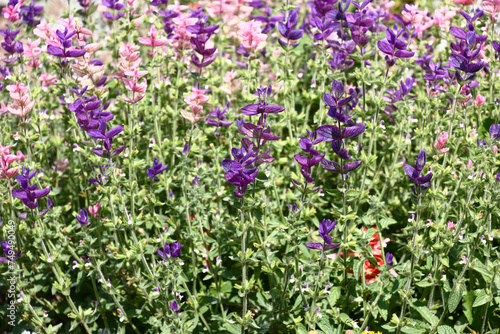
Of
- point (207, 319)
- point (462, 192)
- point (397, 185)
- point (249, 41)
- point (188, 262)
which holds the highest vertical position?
point (249, 41)

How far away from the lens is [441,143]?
3.03 metres

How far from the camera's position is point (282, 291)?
293 centimetres

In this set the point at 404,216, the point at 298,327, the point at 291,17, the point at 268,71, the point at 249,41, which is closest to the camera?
the point at 298,327

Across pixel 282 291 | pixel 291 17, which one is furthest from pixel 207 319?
pixel 291 17

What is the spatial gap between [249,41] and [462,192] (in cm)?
176

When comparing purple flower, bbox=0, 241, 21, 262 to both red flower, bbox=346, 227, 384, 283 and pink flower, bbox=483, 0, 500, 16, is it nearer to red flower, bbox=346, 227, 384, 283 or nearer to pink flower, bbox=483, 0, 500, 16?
red flower, bbox=346, 227, 384, 283

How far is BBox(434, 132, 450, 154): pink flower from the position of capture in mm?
3012

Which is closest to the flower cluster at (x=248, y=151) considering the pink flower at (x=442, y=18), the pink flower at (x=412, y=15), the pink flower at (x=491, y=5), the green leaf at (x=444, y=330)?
the green leaf at (x=444, y=330)

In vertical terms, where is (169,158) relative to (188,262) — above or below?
above

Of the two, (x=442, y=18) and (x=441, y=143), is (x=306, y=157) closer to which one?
(x=441, y=143)

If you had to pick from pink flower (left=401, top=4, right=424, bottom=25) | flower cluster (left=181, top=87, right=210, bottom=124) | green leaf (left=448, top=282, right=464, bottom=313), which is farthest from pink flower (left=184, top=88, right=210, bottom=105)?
green leaf (left=448, top=282, right=464, bottom=313)

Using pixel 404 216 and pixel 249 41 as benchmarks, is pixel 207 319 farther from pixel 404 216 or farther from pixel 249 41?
pixel 249 41

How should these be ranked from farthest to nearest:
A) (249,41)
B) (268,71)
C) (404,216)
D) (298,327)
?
(268,71) < (404,216) < (249,41) < (298,327)

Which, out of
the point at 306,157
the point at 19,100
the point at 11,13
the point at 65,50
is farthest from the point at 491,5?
the point at 11,13
